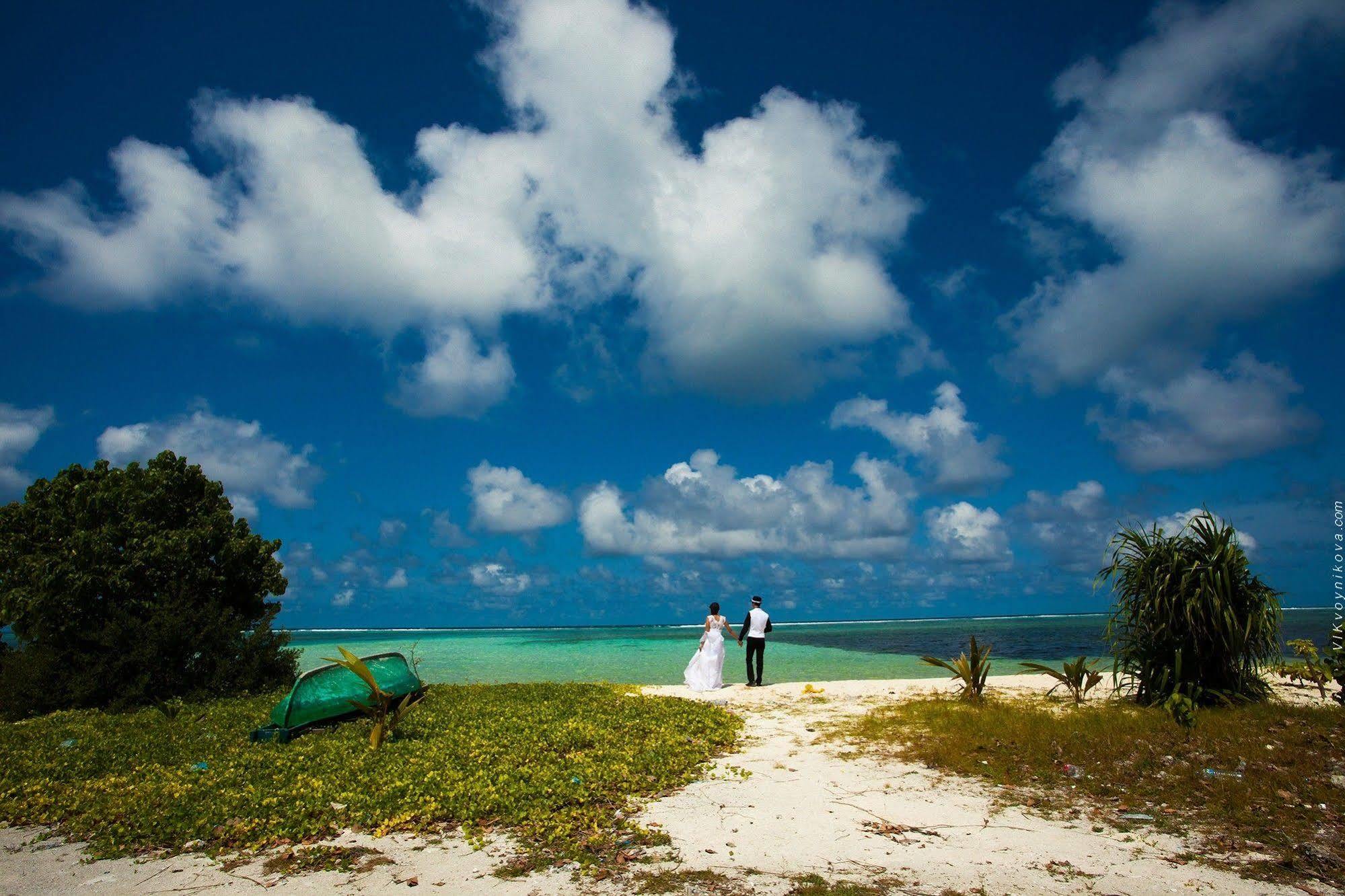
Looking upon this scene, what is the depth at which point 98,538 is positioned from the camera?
16.4 meters

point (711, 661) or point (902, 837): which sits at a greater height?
point (902, 837)

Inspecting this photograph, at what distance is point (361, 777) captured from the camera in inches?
338

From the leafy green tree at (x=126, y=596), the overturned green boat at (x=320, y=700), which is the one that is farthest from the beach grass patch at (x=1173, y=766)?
the leafy green tree at (x=126, y=596)

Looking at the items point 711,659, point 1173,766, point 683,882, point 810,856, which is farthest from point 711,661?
point 683,882

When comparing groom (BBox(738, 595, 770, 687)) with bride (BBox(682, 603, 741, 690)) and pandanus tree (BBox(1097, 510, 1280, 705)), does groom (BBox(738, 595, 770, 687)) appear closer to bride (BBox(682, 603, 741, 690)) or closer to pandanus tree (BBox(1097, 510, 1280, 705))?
bride (BBox(682, 603, 741, 690))

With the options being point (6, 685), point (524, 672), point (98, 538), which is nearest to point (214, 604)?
point (98, 538)

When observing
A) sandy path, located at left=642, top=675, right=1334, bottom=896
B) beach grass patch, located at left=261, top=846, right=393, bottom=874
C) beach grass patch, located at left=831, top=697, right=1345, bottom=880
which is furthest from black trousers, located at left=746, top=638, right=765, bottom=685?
beach grass patch, located at left=261, top=846, right=393, bottom=874

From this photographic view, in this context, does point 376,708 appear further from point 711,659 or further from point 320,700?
point 711,659

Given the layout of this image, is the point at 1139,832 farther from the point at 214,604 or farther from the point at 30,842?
the point at 214,604

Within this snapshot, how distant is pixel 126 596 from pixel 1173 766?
2052 cm

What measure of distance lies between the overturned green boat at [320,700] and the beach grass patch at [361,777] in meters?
0.33

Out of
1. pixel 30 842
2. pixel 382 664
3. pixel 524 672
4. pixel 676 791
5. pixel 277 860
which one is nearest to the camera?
A: pixel 277 860

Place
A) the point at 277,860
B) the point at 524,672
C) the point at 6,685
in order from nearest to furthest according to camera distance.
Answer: the point at 277,860 < the point at 6,685 < the point at 524,672

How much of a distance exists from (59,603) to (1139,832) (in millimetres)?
20570
